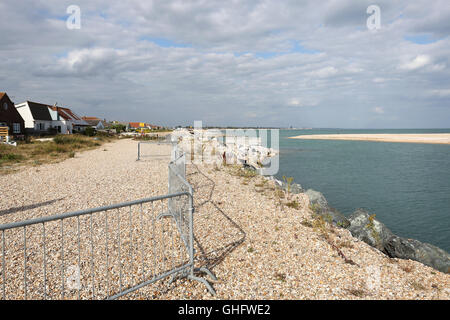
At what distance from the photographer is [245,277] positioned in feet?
15.8

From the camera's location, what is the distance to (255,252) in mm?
5777

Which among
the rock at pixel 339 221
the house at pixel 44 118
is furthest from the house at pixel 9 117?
the rock at pixel 339 221

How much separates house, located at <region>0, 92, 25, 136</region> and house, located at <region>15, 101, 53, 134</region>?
3767 mm

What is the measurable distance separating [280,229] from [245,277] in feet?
8.62

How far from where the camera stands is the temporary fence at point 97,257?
13.7 ft

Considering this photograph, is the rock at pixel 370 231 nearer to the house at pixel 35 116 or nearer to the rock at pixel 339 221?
the rock at pixel 339 221

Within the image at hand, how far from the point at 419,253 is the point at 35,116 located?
5354 cm

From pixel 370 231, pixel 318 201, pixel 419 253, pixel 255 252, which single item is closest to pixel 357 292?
pixel 255 252

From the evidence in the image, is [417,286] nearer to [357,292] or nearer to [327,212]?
[357,292]

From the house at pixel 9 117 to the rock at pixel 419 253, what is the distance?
138 feet

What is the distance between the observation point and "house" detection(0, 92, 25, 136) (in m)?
33.8

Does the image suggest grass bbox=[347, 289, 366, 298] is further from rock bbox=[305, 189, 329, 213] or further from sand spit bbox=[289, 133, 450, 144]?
sand spit bbox=[289, 133, 450, 144]
